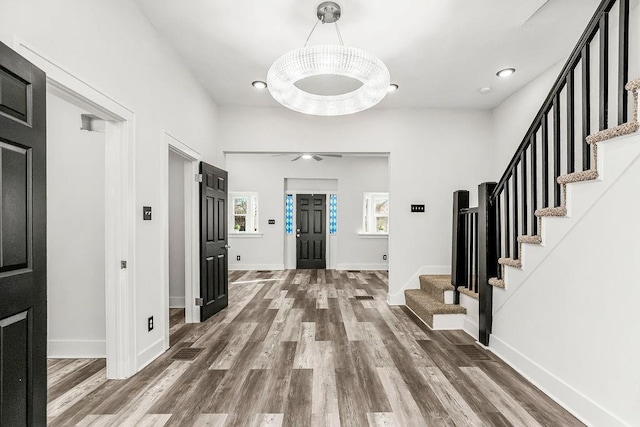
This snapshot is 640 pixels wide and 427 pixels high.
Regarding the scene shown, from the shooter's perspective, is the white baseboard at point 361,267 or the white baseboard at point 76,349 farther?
the white baseboard at point 361,267

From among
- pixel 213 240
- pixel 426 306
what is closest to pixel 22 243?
pixel 213 240

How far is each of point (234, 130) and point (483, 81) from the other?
3334 mm

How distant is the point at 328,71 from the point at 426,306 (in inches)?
110

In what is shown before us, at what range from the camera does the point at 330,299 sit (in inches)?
199

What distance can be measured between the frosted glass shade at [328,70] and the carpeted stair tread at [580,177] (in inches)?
55.4

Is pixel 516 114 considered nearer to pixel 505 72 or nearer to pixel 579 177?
pixel 505 72

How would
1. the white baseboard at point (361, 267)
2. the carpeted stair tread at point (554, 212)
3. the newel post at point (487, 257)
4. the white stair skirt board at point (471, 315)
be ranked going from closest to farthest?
the carpeted stair tread at point (554, 212)
the newel post at point (487, 257)
the white stair skirt board at point (471, 315)
the white baseboard at point (361, 267)

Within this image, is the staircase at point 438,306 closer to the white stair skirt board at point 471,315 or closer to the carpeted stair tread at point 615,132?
the white stair skirt board at point 471,315

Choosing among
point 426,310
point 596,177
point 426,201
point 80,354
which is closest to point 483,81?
point 426,201

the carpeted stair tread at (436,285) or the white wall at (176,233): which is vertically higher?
the white wall at (176,233)

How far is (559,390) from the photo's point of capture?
6.95 ft

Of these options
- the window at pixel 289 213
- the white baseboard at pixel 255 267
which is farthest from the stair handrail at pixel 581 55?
the white baseboard at pixel 255 267

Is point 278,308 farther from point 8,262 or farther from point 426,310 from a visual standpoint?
point 8,262

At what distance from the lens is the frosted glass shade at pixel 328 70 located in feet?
7.28
